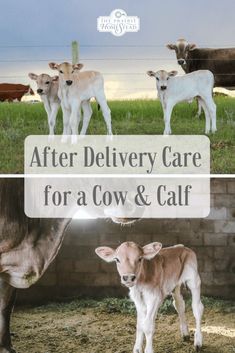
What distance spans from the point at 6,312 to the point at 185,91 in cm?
116

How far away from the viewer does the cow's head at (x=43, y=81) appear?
3471 mm

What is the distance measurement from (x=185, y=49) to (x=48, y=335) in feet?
4.21

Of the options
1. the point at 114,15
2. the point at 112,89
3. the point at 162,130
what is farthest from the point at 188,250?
the point at 114,15

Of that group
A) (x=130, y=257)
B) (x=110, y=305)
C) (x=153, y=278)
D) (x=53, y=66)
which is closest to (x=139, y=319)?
(x=153, y=278)

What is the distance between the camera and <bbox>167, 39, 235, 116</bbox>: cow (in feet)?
11.5

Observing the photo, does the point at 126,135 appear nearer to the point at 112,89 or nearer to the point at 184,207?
the point at 112,89

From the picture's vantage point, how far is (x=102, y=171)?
11.4 ft

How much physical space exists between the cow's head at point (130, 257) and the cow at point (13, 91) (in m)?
0.77

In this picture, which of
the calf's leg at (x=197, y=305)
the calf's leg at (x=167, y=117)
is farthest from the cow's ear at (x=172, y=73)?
the calf's leg at (x=197, y=305)

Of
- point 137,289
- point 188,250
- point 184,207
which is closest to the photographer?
point 137,289

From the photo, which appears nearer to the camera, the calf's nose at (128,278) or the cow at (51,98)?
the calf's nose at (128,278)

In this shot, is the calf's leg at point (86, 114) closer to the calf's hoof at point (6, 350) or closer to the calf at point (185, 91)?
the calf at point (185, 91)

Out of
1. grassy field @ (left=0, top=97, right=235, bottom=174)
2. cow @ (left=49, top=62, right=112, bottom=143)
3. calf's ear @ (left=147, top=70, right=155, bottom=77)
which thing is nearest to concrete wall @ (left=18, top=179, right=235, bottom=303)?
grassy field @ (left=0, top=97, right=235, bottom=174)

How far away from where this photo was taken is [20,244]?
3238 mm
